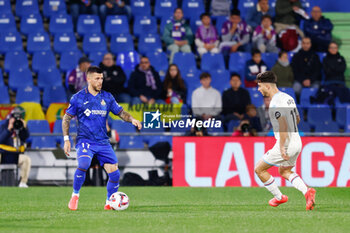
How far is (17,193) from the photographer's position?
11828 mm

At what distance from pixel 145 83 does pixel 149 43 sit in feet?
7.44

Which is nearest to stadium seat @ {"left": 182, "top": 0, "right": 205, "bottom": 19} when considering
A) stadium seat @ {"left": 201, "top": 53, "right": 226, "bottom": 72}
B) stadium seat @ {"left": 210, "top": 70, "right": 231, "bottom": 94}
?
stadium seat @ {"left": 201, "top": 53, "right": 226, "bottom": 72}

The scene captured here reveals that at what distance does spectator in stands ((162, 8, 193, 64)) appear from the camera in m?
17.3

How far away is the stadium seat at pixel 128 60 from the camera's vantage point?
54.4ft

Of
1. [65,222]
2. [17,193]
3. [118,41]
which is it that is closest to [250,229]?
[65,222]

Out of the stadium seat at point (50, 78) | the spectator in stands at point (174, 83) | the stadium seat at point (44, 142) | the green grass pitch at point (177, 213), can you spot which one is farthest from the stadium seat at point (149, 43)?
the green grass pitch at point (177, 213)

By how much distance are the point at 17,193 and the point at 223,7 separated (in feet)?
29.0

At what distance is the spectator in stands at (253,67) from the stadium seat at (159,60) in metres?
2.03

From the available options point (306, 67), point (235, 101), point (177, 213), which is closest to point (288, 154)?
point (177, 213)

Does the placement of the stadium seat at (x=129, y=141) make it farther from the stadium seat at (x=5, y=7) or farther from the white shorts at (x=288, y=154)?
the stadium seat at (x=5, y=7)

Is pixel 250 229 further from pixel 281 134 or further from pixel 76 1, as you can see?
pixel 76 1

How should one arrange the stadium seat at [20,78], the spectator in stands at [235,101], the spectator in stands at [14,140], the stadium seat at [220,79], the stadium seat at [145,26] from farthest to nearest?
the stadium seat at [145,26] → the stadium seat at [20,78] → the stadium seat at [220,79] → the spectator in stands at [14,140] → the spectator in stands at [235,101]

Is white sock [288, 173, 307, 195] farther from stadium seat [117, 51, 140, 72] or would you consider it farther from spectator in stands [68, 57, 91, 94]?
stadium seat [117, 51, 140, 72]

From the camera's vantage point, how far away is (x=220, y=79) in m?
16.5
